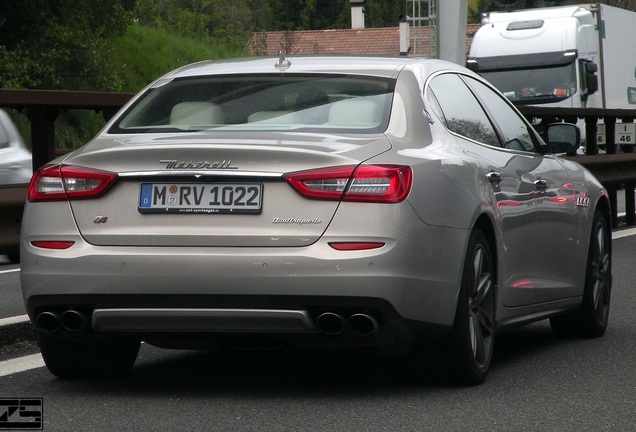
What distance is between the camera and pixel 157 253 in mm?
5777

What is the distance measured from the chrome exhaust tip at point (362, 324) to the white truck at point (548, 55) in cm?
2209

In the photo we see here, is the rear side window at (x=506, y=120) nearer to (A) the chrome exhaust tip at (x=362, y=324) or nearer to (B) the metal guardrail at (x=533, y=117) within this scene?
(A) the chrome exhaust tip at (x=362, y=324)

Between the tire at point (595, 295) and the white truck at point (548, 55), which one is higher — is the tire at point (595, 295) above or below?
above

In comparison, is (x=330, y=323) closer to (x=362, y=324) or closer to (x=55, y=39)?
(x=362, y=324)

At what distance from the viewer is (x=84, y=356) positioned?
6.50 metres

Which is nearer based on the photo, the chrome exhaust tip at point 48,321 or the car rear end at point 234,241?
the car rear end at point 234,241

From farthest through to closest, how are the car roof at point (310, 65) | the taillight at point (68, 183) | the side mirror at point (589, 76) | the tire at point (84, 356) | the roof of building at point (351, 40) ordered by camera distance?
the roof of building at point (351, 40)
the side mirror at point (589, 76)
the car roof at point (310, 65)
the tire at point (84, 356)
the taillight at point (68, 183)

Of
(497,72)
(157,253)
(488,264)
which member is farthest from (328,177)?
(497,72)

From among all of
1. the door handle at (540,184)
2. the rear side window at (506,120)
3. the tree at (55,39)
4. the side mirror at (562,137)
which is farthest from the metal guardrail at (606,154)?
the tree at (55,39)

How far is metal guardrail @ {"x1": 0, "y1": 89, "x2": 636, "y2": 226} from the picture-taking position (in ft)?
27.2

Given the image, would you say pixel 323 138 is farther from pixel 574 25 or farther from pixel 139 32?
pixel 139 32

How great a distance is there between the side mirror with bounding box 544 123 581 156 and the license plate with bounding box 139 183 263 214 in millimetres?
2806

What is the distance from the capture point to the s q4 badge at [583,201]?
798cm

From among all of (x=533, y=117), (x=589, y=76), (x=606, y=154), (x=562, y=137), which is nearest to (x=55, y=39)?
(x=589, y=76)
